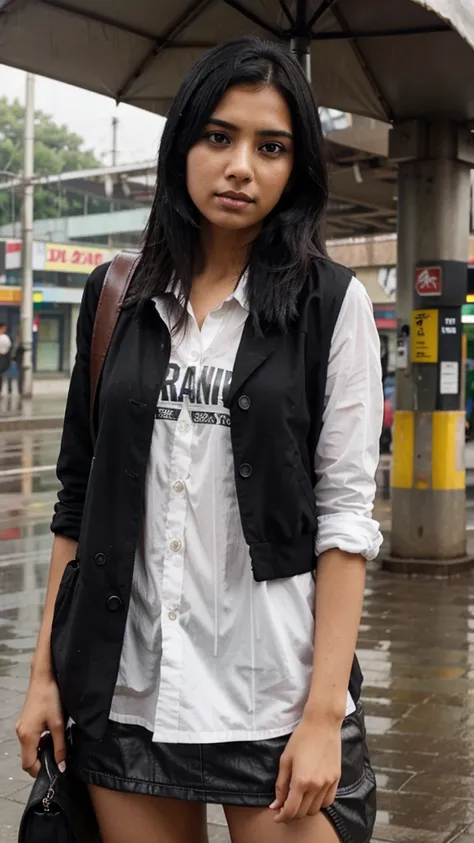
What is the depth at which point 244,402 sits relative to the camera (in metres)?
1.83

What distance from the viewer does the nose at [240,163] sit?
75.7 inches

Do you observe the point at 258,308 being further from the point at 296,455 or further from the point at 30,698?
the point at 30,698

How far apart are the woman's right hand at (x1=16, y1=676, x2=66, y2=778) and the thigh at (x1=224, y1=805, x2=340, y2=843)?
0.30 metres

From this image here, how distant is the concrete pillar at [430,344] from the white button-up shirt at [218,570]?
6310 millimetres

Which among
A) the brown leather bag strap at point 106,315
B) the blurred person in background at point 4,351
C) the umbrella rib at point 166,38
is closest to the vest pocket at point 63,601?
the brown leather bag strap at point 106,315

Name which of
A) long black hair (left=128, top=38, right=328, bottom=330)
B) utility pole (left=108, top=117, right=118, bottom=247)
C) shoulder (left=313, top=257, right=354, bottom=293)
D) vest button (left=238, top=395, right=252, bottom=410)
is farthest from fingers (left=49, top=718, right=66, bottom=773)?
utility pole (left=108, top=117, right=118, bottom=247)

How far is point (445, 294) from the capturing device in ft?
26.4

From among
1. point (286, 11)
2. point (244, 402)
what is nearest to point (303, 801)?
point (244, 402)

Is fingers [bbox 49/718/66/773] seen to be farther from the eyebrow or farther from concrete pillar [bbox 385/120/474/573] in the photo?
concrete pillar [bbox 385/120/474/573]

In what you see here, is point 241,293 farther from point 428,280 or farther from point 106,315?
point 428,280

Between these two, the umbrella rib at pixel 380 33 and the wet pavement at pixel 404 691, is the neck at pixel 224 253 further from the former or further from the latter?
the umbrella rib at pixel 380 33

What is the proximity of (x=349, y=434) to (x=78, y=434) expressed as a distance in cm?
51

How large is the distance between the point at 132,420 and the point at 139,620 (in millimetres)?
328

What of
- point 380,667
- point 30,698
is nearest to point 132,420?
point 30,698
